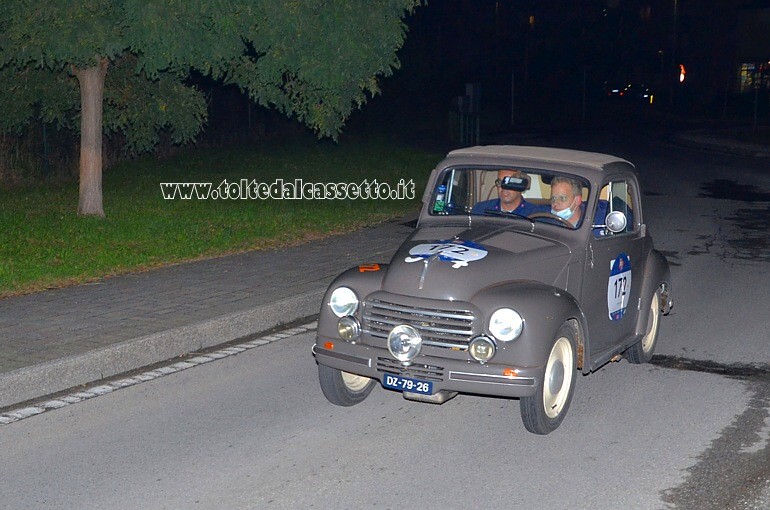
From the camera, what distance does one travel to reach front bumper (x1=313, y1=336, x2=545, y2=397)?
616 cm

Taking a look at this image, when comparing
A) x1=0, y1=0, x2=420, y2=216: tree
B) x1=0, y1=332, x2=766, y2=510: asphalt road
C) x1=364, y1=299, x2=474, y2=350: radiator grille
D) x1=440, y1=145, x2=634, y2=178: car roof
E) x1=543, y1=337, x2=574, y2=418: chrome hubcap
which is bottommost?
x1=0, y1=332, x2=766, y2=510: asphalt road

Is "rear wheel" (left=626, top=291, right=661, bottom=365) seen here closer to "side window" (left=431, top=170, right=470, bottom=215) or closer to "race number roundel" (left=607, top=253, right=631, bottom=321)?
"race number roundel" (left=607, top=253, right=631, bottom=321)

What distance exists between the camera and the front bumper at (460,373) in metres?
6.16

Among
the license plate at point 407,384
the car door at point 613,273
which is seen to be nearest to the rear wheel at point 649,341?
the car door at point 613,273

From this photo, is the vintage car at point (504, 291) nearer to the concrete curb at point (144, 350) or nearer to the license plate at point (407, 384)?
the license plate at point (407, 384)

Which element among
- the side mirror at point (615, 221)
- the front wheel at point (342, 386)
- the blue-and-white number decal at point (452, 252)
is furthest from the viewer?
the side mirror at point (615, 221)

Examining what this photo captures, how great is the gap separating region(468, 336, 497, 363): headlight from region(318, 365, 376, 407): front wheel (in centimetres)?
119

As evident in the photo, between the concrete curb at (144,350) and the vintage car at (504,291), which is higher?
the vintage car at (504,291)

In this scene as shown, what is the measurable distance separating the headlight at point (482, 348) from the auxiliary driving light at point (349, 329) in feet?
2.65

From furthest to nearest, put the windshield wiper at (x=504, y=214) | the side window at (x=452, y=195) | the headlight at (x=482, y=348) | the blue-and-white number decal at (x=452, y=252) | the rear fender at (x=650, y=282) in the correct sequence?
the rear fender at (x=650, y=282)
the side window at (x=452, y=195)
the windshield wiper at (x=504, y=214)
the blue-and-white number decal at (x=452, y=252)
the headlight at (x=482, y=348)

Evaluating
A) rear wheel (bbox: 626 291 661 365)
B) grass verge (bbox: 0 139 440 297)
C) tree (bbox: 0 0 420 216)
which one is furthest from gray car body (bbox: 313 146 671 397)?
tree (bbox: 0 0 420 216)

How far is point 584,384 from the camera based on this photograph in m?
7.84

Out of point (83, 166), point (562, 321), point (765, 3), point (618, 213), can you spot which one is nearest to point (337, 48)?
point (83, 166)

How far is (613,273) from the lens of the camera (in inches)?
298
